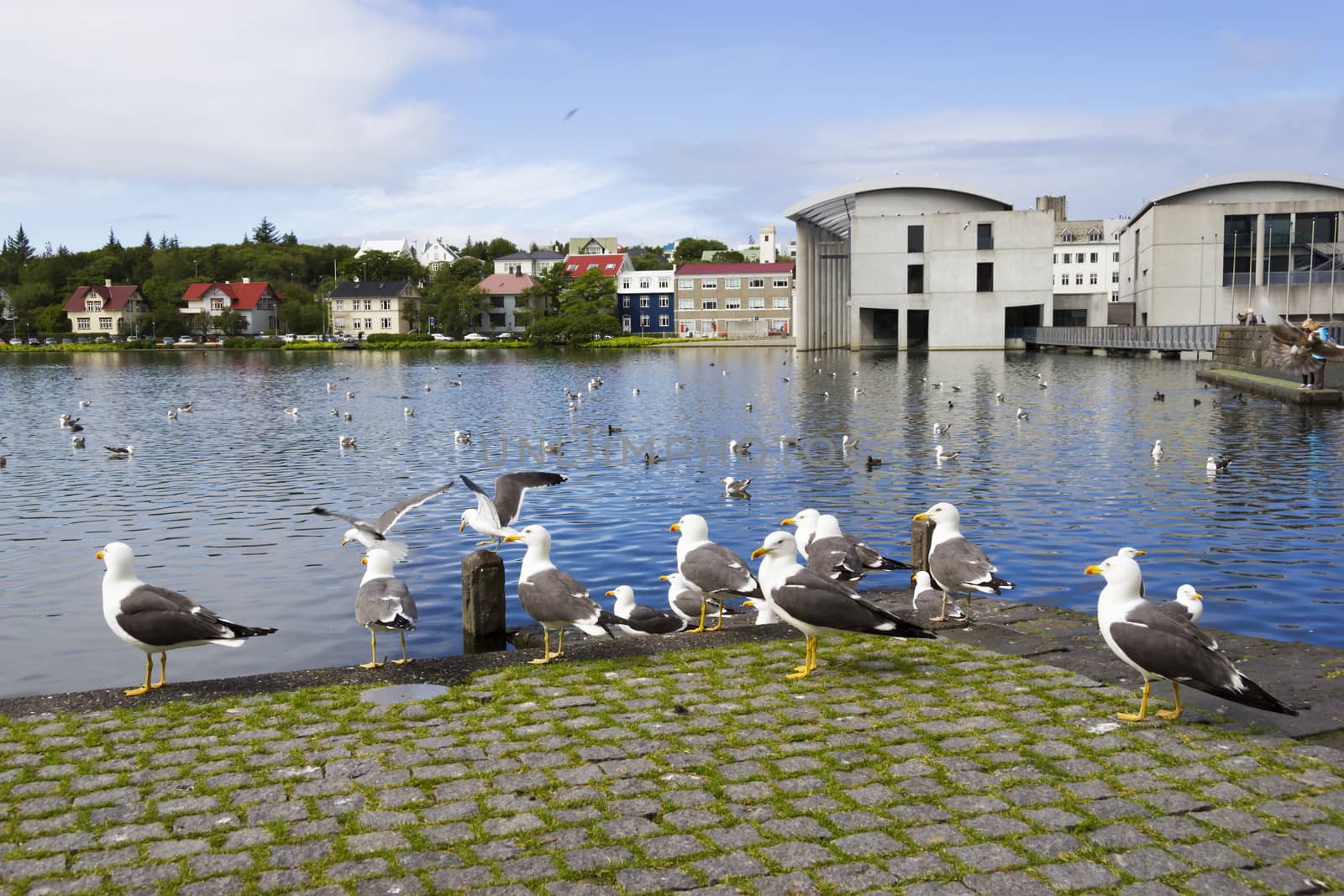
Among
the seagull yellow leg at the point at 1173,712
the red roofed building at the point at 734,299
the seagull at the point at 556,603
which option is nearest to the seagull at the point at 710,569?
the seagull at the point at 556,603

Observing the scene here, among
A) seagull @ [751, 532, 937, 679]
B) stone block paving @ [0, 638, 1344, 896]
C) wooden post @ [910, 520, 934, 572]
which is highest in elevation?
seagull @ [751, 532, 937, 679]

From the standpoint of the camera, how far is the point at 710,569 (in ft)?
35.9

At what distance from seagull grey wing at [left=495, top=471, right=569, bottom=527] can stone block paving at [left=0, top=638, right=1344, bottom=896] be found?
18.2ft

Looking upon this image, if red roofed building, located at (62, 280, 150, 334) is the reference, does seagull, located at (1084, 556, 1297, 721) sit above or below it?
below

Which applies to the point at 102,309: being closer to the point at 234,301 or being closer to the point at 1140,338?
the point at 234,301

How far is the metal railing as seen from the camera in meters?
71.8

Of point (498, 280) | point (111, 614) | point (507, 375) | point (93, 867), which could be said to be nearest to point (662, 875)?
point (93, 867)

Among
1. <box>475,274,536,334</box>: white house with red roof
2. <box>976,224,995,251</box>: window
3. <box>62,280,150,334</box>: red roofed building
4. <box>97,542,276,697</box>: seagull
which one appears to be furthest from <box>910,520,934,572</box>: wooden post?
<box>62,280,150,334</box>: red roofed building

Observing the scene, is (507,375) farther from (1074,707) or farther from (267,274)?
(267,274)

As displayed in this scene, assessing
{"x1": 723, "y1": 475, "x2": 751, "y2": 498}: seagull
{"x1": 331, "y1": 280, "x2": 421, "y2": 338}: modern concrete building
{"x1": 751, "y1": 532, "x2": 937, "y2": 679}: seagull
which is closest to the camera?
{"x1": 751, "y1": 532, "x2": 937, "y2": 679}: seagull

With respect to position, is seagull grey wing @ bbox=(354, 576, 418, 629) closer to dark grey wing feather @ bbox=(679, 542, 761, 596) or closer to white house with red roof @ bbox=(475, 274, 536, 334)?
dark grey wing feather @ bbox=(679, 542, 761, 596)

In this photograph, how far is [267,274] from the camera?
17612 cm

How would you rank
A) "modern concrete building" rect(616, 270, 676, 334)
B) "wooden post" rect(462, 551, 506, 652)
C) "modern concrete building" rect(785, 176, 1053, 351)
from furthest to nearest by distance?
"modern concrete building" rect(616, 270, 676, 334), "modern concrete building" rect(785, 176, 1053, 351), "wooden post" rect(462, 551, 506, 652)

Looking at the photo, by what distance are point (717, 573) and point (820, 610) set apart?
8.24 ft
